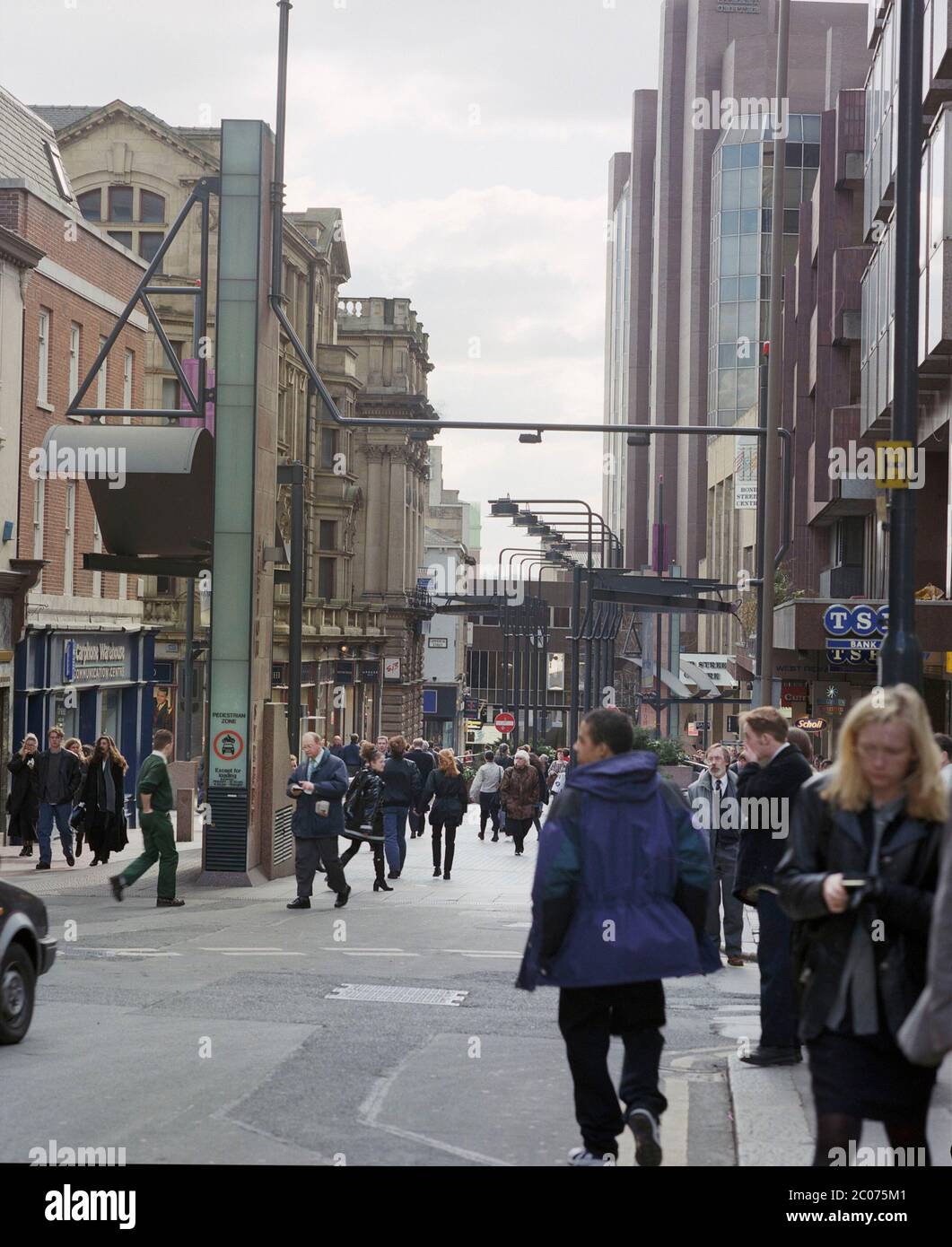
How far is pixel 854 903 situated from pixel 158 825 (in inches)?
503

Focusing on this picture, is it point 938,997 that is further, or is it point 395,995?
point 395,995

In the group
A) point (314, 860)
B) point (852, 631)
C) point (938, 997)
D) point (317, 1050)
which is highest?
point (852, 631)

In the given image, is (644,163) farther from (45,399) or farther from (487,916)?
(487,916)

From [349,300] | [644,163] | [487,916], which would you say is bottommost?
[487,916]

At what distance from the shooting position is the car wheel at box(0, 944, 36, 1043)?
9.32m

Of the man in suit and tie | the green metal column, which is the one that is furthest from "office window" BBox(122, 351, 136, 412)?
the man in suit and tie

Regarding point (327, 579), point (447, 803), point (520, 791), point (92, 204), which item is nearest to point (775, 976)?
point (447, 803)

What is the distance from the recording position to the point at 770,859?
8.91 m

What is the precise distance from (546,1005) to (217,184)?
495 inches

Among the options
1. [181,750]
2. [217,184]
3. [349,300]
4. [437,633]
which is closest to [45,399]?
[217,184]

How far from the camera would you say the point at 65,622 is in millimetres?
30094

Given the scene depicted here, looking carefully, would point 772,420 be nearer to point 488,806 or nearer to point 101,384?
point 488,806

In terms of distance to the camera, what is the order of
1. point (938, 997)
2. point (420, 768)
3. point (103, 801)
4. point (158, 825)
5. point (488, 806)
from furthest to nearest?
1. point (488, 806)
2. point (420, 768)
3. point (103, 801)
4. point (158, 825)
5. point (938, 997)

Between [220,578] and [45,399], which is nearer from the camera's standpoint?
[220,578]
